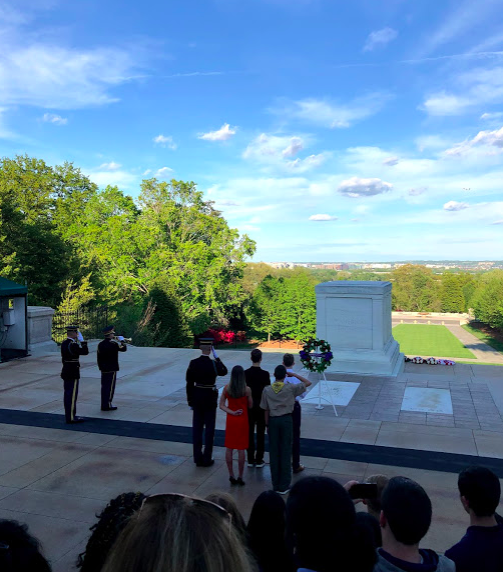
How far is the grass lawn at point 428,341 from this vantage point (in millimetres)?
54737

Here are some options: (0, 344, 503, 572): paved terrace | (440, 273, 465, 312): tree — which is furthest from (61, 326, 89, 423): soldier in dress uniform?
(440, 273, 465, 312): tree

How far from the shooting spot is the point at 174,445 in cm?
722

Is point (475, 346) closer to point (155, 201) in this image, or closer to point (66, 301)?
point (155, 201)

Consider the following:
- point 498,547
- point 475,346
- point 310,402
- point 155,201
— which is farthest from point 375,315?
point 475,346

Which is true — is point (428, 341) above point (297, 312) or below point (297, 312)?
below

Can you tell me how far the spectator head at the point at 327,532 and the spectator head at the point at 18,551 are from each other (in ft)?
3.01

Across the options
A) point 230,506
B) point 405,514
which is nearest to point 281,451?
point 230,506

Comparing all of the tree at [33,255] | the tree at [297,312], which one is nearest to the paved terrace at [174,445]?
the tree at [33,255]

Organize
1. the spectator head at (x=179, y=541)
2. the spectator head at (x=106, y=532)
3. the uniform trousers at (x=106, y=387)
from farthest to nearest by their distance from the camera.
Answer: the uniform trousers at (x=106, y=387)
the spectator head at (x=106, y=532)
the spectator head at (x=179, y=541)

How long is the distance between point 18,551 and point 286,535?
1.11 meters

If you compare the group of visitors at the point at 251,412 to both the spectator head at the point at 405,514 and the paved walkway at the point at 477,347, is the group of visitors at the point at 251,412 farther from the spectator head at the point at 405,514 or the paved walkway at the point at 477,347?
the paved walkway at the point at 477,347

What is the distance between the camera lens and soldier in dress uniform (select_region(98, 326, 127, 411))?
870 centimetres

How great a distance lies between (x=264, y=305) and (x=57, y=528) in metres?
47.4

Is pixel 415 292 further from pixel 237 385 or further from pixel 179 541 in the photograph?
pixel 179 541
